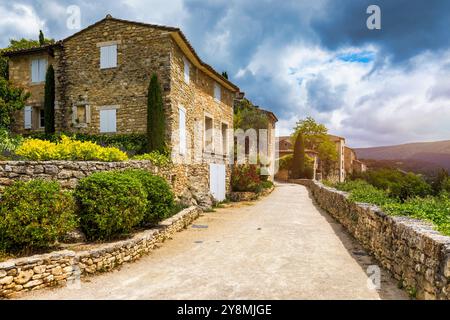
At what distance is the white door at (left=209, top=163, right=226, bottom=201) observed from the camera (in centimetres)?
1881

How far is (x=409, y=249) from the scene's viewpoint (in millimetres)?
5426

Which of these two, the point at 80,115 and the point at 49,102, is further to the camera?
the point at 49,102

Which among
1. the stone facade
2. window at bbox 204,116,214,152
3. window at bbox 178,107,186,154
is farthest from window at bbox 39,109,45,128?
window at bbox 204,116,214,152

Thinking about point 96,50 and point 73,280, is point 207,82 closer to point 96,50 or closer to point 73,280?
point 96,50

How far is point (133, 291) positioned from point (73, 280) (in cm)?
144

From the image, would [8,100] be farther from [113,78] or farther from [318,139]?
[318,139]

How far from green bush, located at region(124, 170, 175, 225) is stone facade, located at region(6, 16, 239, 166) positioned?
204 inches

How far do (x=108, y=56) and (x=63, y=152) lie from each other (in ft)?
24.8

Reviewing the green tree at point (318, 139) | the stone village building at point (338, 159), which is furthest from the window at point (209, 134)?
the green tree at point (318, 139)

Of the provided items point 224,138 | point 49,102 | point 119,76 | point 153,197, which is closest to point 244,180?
point 224,138

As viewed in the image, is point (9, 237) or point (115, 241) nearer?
point (9, 237)

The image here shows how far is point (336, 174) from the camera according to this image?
54.8 meters

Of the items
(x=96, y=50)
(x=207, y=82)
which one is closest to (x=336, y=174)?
(x=207, y=82)

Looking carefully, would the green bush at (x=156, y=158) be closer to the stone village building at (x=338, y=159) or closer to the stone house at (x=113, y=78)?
the stone house at (x=113, y=78)
